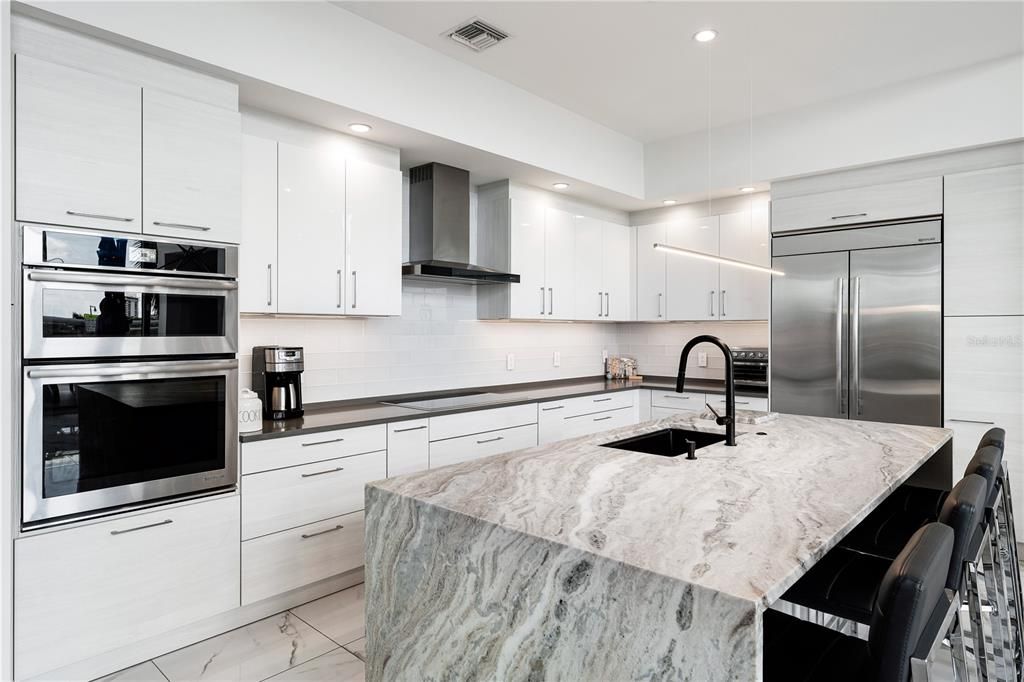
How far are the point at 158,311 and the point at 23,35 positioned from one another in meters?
1.04

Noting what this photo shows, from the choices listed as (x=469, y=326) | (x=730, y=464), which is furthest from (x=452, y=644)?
(x=469, y=326)

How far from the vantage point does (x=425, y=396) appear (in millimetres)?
4125

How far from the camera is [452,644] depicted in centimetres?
158

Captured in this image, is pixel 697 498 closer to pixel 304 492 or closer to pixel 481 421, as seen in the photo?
pixel 304 492

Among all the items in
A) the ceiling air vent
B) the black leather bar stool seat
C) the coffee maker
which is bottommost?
the black leather bar stool seat

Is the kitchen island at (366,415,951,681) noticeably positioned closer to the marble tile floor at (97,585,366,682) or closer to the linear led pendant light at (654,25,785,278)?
the marble tile floor at (97,585,366,682)

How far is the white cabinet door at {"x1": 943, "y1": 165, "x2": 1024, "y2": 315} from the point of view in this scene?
11.5 feet

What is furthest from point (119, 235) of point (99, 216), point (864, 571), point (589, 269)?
point (589, 269)

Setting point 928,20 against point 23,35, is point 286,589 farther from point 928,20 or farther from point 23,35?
point 928,20

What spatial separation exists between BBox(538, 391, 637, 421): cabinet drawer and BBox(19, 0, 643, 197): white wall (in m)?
1.61

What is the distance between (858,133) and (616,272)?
205cm

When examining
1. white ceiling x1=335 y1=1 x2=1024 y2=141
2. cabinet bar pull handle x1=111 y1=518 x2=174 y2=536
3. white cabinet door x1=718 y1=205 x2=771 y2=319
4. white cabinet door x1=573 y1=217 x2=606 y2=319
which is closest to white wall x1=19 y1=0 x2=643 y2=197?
white ceiling x1=335 y1=1 x2=1024 y2=141

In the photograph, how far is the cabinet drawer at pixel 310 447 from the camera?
8.96 feet

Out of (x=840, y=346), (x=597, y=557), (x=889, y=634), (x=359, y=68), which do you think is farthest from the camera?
(x=840, y=346)
